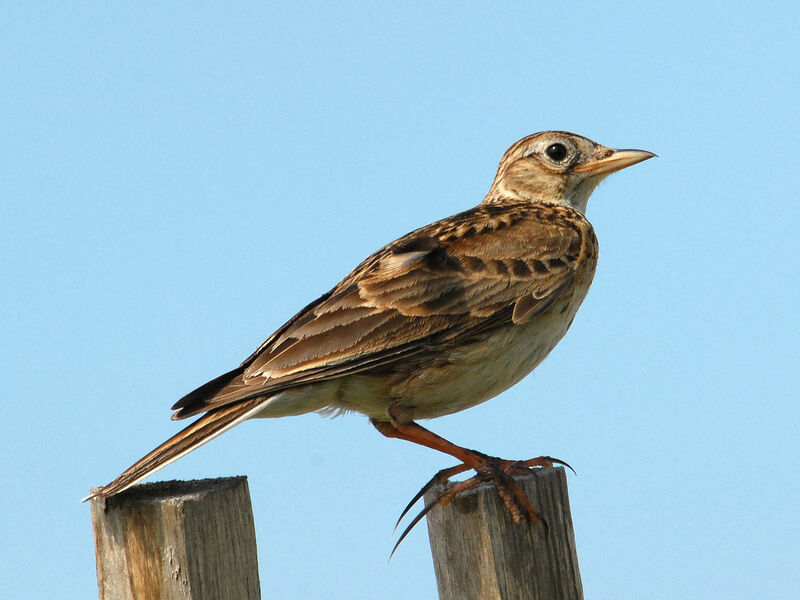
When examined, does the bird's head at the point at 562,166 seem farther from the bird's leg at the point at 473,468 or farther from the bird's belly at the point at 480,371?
the bird's leg at the point at 473,468

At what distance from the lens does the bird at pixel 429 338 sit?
5.09 metres

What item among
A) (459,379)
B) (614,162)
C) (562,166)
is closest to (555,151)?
(562,166)

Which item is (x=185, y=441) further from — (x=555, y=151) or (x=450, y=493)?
(x=555, y=151)

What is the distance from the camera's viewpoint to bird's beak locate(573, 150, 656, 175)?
7645 mm

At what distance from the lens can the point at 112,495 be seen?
13.9ft

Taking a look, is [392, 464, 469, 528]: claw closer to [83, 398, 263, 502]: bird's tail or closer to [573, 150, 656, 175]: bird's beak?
[83, 398, 263, 502]: bird's tail

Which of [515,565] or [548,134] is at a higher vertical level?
[548,134]

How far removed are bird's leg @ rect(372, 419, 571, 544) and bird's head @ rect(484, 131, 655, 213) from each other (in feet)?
8.68

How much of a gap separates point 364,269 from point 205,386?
1569 millimetres

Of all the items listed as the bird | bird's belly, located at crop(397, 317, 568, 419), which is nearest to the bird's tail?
the bird

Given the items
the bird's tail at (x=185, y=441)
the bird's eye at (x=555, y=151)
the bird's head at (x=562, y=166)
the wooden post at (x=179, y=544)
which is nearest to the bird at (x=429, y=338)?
the bird's tail at (x=185, y=441)

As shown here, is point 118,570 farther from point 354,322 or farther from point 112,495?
point 354,322

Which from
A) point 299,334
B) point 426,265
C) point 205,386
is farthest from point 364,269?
point 205,386

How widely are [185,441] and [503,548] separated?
A: 1.65 m
